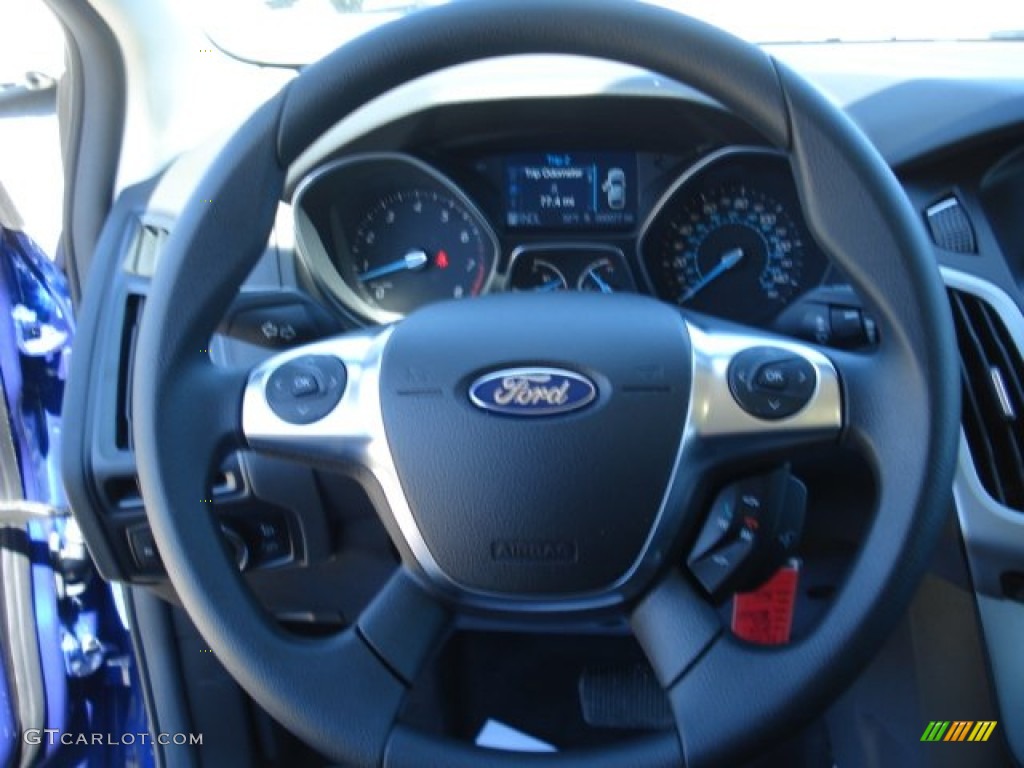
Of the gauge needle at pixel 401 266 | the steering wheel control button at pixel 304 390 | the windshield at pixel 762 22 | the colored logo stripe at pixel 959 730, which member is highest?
the windshield at pixel 762 22

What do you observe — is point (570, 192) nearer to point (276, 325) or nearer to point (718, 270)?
point (718, 270)

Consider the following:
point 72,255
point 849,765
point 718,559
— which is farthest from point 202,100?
point 849,765

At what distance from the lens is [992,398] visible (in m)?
1.18

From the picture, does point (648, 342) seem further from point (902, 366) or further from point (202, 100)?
point (202, 100)

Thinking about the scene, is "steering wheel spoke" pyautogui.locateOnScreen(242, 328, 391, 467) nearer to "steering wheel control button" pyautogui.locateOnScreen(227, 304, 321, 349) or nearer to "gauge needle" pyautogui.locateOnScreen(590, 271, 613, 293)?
"steering wheel control button" pyautogui.locateOnScreen(227, 304, 321, 349)

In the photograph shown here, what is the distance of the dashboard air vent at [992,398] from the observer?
117 centimetres

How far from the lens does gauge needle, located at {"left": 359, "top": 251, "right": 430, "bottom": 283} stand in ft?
4.53

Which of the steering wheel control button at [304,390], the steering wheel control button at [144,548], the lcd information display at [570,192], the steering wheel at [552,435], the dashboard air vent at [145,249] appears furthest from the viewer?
the lcd information display at [570,192]

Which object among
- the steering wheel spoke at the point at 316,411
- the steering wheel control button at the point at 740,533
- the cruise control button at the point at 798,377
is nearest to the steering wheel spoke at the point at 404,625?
the steering wheel spoke at the point at 316,411

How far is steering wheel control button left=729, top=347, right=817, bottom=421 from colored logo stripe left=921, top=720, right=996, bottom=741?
24.7 inches

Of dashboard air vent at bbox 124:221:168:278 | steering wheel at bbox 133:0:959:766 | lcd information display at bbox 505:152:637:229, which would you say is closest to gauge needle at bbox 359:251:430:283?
lcd information display at bbox 505:152:637:229

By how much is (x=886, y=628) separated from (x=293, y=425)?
1.72 ft

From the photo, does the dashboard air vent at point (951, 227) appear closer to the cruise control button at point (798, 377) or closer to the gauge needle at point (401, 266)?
the cruise control button at point (798, 377)

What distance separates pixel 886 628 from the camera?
84 cm
